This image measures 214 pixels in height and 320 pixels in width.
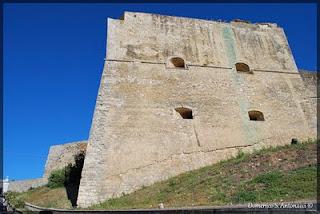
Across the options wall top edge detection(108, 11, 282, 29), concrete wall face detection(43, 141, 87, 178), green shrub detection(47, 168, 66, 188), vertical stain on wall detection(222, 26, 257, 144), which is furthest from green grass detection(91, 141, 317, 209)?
concrete wall face detection(43, 141, 87, 178)

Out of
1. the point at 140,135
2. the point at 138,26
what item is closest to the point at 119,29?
the point at 138,26

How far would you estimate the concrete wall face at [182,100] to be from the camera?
10789mm

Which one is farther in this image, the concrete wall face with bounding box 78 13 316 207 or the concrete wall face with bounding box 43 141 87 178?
the concrete wall face with bounding box 43 141 87 178

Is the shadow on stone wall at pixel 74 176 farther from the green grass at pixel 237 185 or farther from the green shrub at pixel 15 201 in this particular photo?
the green grass at pixel 237 185

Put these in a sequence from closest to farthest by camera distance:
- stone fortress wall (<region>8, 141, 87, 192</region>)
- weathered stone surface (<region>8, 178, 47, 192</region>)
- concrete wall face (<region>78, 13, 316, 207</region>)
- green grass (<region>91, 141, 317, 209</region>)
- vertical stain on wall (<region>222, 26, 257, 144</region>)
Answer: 1. green grass (<region>91, 141, 317, 209</region>)
2. concrete wall face (<region>78, 13, 316, 207</region>)
3. vertical stain on wall (<region>222, 26, 257, 144</region>)
4. weathered stone surface (<region>8, 178, 47, 192</region>)
5. stone fortress wall (<region>8, 141, 87, 192</region>)

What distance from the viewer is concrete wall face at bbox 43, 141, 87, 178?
63.2ft

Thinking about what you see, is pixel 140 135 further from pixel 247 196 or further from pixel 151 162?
pixel 247 196

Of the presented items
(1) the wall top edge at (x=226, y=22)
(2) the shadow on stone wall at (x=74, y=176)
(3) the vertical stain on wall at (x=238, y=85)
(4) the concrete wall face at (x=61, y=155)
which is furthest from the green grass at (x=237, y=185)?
(4) the concrete wall face at (x=61, y=155)

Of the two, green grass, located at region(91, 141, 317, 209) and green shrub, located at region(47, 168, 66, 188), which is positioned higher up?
green shrub, located at region(47, 168, 66, 188)

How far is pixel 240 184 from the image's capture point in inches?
316

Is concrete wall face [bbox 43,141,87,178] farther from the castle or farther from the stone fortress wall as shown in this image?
the castle

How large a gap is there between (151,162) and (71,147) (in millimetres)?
10038

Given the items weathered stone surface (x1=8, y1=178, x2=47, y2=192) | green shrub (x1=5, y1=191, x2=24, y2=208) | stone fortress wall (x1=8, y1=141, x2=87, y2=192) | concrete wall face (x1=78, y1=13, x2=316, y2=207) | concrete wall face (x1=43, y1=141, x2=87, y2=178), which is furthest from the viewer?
concrete wall face (x1=43, y1=141, x2=87, y2=178)

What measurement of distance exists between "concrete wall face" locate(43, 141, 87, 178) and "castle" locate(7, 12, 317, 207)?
7.83m
